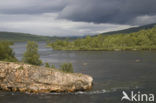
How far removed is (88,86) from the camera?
136 feet

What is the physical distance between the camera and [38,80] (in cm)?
4028

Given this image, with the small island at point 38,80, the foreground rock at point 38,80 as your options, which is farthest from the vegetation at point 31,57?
the foreground rock at point 38,80

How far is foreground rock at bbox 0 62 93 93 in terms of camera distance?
131ft

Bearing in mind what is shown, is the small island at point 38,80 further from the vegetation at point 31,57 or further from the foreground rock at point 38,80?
the vegetation at point 31,57

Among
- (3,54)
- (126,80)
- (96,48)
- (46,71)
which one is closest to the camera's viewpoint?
(46,71)

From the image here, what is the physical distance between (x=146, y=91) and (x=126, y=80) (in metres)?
10.8

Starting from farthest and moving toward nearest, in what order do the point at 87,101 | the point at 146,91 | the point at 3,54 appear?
the point at 3,54 < the point at 146,91 < the point at 87,101

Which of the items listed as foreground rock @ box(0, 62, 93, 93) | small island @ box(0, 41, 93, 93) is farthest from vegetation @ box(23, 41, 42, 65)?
foreground rock @ box(0, 62, 93, 93)

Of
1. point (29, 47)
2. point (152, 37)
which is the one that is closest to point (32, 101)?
point (29, 47)

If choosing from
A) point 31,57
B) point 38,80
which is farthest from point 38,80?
point 31,57

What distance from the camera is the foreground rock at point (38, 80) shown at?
39.8m

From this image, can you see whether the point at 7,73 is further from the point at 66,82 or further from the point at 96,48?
the point at 96,48

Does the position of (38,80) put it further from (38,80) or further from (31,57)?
(31,57)

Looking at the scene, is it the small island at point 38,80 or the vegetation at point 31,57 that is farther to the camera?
the vegetation at point 31,57
